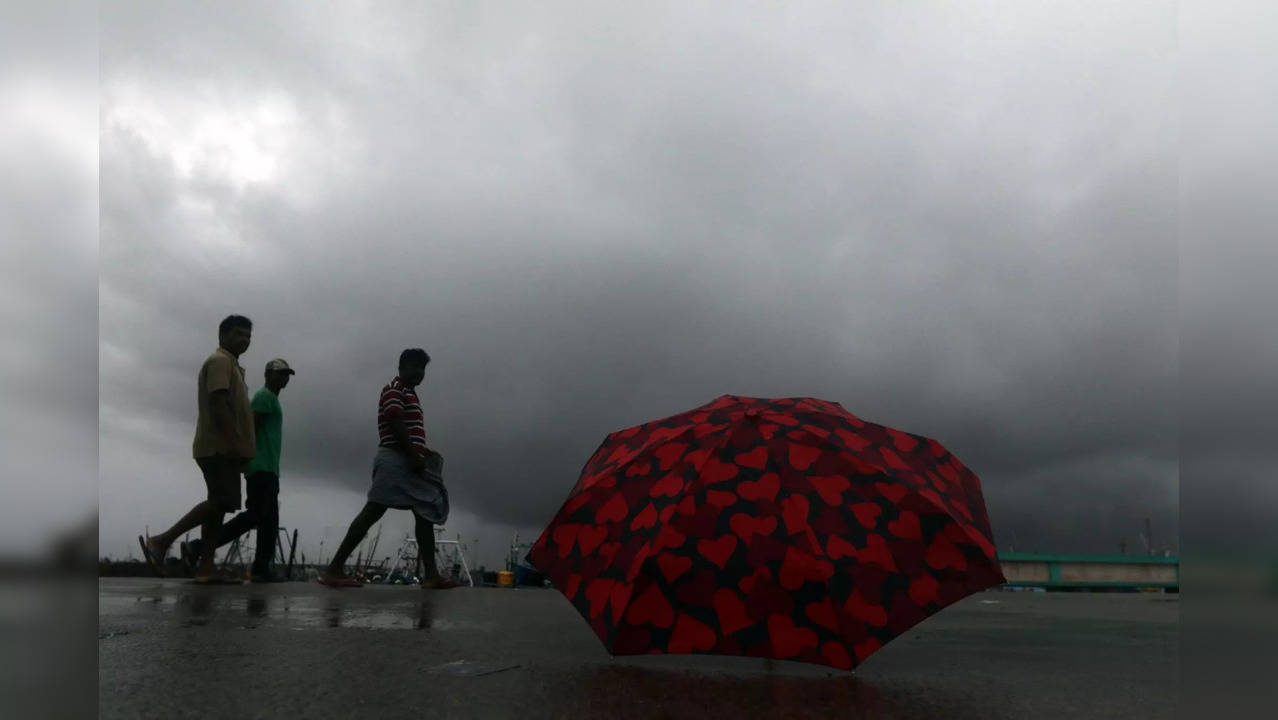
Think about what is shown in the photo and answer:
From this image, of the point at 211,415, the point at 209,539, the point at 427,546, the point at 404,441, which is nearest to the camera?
the point at 211,415

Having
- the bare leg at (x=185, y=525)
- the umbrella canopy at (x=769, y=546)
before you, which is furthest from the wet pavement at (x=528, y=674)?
the bare leg at (x=185, y=525)

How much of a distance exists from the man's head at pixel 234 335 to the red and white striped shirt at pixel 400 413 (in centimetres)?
120

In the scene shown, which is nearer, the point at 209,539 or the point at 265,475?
the point at 209,539

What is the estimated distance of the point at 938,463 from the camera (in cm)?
389

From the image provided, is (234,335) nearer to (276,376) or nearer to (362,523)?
(276,376)

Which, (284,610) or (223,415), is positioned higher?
(223,415)

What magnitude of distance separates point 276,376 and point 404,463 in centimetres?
156

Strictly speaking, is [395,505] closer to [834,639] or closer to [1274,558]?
[834,639]

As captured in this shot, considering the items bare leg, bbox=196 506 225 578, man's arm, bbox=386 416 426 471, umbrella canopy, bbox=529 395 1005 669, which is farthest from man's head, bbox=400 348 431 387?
umbrella canopy, bbox=529 395 1005 669

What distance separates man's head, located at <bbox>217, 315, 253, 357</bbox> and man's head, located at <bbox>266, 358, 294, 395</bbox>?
85cm

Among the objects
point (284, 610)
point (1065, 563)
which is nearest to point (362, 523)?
point (284, 610)

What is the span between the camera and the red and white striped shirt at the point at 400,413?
7.63 m

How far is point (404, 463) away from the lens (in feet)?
25.3

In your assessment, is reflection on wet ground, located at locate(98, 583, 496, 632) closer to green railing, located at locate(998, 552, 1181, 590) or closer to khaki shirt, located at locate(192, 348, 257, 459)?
khaki shirt, located at locate(192, 348, 257, 459)
